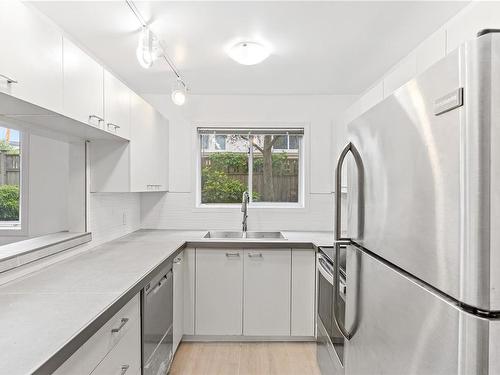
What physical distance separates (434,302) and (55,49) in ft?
5.53

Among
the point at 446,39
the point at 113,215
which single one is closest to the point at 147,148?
the point at 113,215

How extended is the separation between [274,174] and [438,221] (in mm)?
2956

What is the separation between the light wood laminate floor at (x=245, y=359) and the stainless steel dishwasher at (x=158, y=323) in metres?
0.29

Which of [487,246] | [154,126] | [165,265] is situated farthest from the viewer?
[154,126]

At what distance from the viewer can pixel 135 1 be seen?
5.70 ft

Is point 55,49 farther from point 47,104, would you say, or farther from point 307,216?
point 307,216

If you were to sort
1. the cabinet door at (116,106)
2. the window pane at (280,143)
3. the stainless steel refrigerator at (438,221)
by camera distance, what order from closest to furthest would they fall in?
the stainless steel refrigerator at (438,221)
the cabinet door at (116,106)
the window pane at (280,143)

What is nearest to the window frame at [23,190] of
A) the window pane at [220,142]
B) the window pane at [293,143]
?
the window pane at [220,142]

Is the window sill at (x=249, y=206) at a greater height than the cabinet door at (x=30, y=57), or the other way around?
the cabinet door at (x=30, y=57)

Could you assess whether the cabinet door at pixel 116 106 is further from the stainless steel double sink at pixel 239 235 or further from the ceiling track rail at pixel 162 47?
the stainless steel double sink at pixel 239 235

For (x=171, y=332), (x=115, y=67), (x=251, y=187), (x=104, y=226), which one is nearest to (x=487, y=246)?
(x=171, y=332)

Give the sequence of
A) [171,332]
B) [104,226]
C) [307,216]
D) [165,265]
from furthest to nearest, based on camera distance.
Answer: [307,216] < [104,226] < [171,332] < [165,265]

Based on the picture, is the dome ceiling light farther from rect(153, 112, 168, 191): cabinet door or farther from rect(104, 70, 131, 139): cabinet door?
rect(153, 112, 168, 191): cabinet door

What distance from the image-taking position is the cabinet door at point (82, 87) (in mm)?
1554
